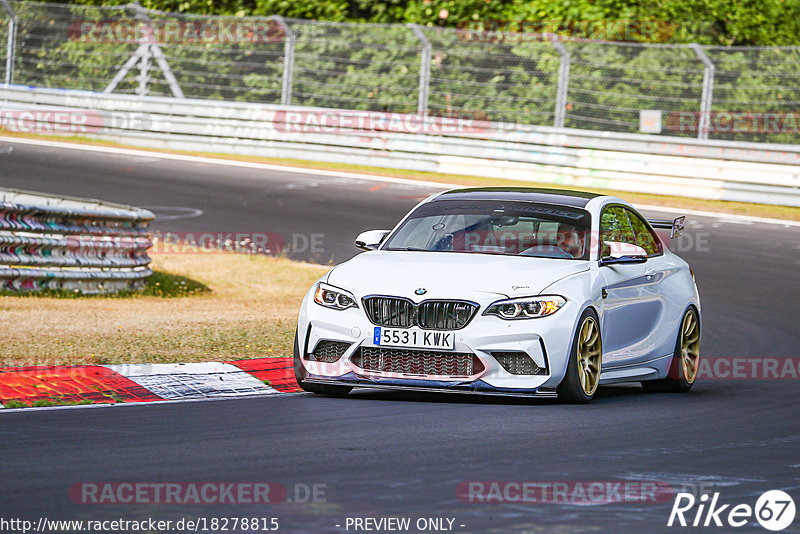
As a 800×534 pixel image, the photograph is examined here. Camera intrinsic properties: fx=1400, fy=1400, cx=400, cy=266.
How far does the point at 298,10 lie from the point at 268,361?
2366 cm

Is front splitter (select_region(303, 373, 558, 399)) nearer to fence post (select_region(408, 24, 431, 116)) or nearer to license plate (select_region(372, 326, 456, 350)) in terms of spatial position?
license plate (select_region(372, 326, 456, 350))

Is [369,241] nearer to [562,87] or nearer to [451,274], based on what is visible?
[451,274]

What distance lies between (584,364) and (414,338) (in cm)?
116

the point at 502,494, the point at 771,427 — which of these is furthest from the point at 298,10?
the point at 502,494

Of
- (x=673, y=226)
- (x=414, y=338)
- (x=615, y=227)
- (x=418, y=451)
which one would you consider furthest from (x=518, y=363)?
(x=673, y=226)

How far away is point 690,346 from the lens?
1087cm

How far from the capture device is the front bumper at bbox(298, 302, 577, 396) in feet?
28.4

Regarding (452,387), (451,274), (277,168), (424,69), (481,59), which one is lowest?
(277,168)

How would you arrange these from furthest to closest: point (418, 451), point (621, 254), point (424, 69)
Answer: point (424, 69) < point (621, 254) < point (418, 451)

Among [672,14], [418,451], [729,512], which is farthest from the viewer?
[672,14]

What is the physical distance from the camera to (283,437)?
7.54 metres

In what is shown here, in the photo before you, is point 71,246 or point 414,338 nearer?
point 414,338

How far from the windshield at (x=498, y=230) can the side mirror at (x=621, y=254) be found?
0.17m

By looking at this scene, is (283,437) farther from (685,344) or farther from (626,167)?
(626,167)
